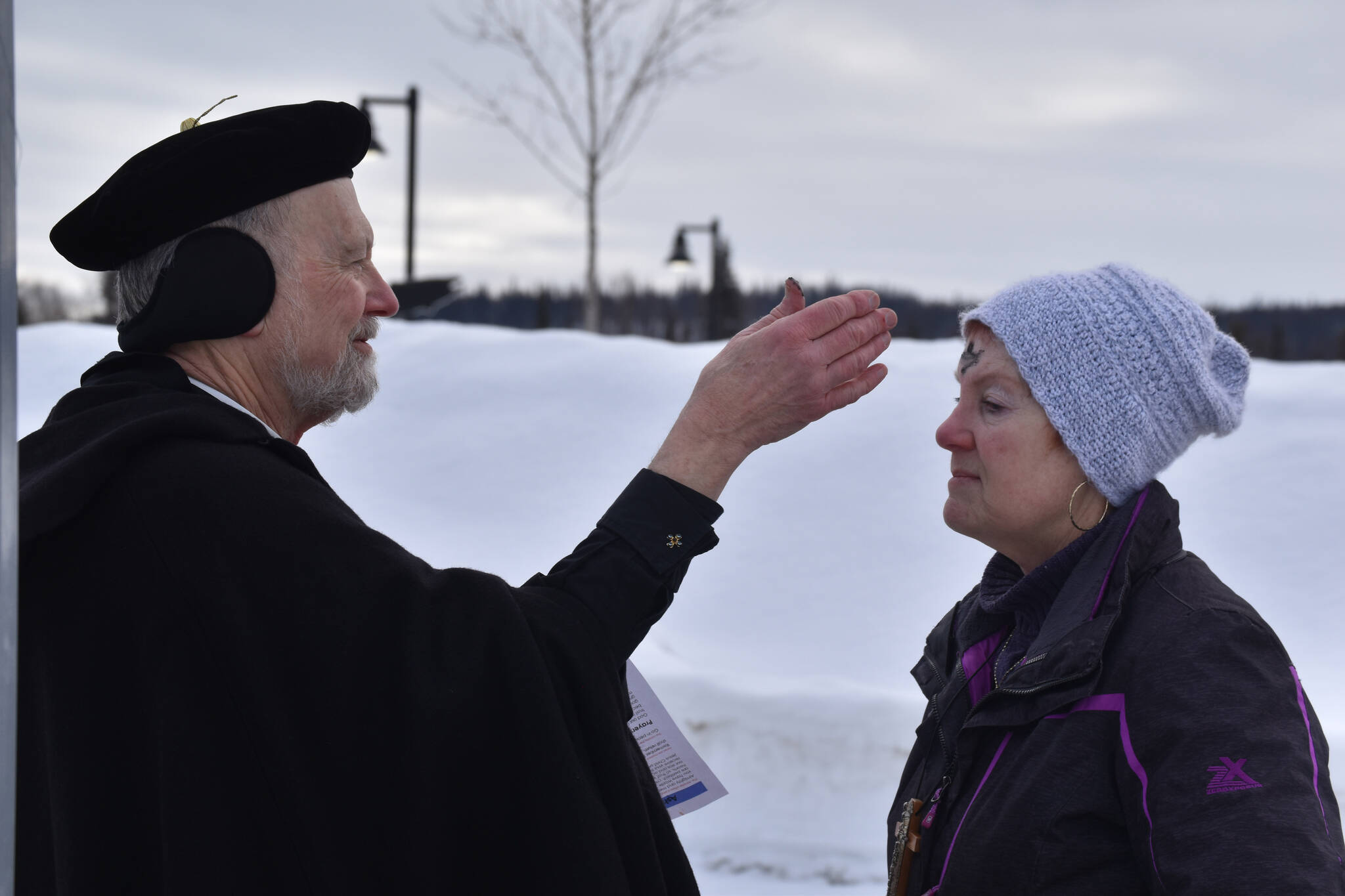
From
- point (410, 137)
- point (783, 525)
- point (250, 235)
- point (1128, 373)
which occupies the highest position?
point (410, 137)

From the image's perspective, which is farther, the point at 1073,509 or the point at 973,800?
the point at 1073,509

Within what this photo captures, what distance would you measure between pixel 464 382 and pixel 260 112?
278 inches

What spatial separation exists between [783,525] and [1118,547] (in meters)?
4.71

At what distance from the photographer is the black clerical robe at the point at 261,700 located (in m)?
1.42

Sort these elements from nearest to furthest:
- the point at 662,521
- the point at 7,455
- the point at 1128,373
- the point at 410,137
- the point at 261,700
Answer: the point at 7,455 → the point at 261,700 → the point at 662,521 → the point at 1128,373 → the point at 410,137

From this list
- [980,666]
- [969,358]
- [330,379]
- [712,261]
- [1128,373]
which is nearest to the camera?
[330,379]

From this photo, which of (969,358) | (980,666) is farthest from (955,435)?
(980,666)

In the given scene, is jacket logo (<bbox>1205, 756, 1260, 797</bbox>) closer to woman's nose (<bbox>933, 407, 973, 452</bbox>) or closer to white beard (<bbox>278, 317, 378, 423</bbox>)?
woman's nose (<bbox>933, 407, 973, 452</bbox>)

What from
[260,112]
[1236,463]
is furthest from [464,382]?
[260,112]

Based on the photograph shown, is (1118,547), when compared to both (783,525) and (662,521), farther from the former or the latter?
(783,525)

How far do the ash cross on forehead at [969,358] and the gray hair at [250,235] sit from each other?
128cm

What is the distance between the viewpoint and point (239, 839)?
4.66 ft

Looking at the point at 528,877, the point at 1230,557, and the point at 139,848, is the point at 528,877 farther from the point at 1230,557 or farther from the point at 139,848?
the point at 1230,557

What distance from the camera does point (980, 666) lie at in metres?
2.22
